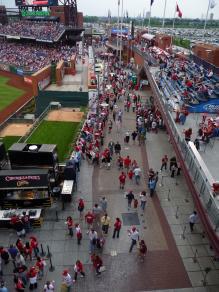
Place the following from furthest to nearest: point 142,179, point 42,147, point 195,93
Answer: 1. point 195,93
2. point 142,179
3. point 42,147

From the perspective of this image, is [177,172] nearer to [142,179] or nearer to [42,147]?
[142,179]

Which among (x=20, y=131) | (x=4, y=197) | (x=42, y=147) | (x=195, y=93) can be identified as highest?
(x=195, y=93)

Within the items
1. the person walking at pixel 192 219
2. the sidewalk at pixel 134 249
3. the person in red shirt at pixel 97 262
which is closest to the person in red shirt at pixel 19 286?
→ the sidewalk at pixel 134 249

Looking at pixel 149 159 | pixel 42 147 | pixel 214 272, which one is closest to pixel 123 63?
pixel 149 159

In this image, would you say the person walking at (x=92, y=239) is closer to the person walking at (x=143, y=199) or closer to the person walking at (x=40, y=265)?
the person walking at (x=40, y=265)

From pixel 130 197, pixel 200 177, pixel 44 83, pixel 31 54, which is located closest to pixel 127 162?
pixel 130 197

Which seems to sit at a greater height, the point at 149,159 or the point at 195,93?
the point at 195,93

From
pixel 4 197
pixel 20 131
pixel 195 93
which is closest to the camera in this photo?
pixel 4 197
